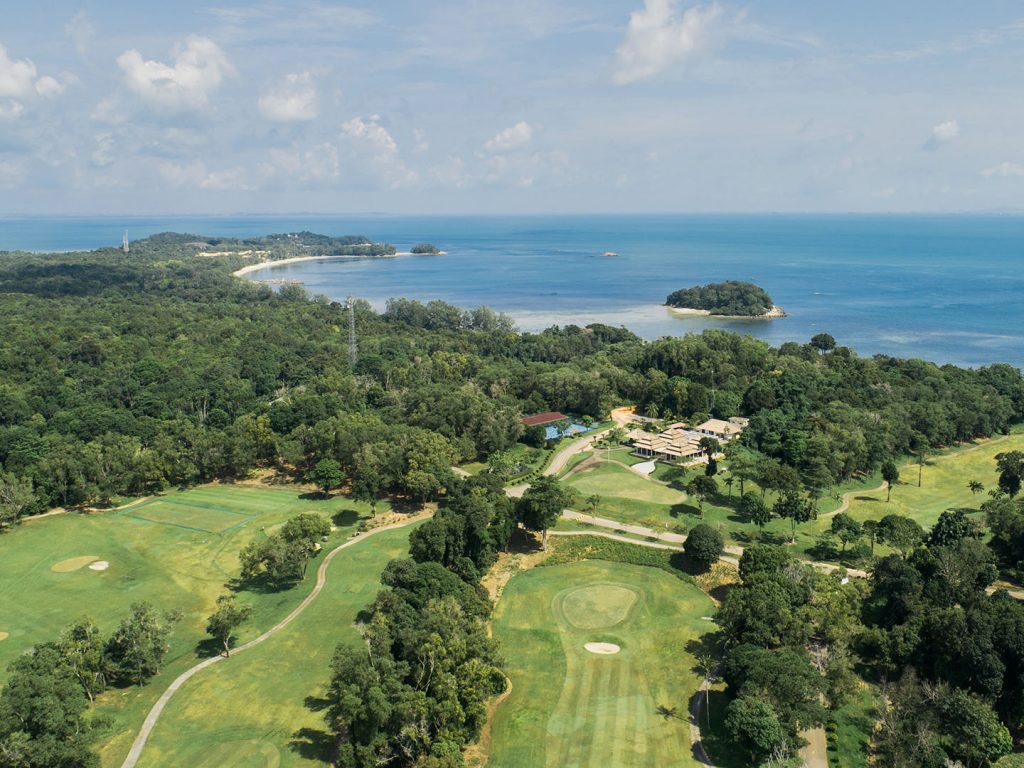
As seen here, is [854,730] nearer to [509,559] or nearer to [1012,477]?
[509,559]

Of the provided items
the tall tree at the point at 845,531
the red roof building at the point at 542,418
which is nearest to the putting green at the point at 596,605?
the tall tree at the point at 845,531

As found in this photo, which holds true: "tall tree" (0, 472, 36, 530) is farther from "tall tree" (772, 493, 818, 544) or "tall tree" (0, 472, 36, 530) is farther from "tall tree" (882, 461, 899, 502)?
"tall tree" (882, 461, 899, 502)

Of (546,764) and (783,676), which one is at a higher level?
(783,676)

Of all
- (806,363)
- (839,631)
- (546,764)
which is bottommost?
(546,764)

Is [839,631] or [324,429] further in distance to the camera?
[324,429]

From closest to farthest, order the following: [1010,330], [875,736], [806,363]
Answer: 1. [875,736]
2. [806,363]
3. [1010,330]

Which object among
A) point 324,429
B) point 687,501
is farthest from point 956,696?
point 324,429

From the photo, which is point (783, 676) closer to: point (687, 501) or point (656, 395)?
point (687, 501)
